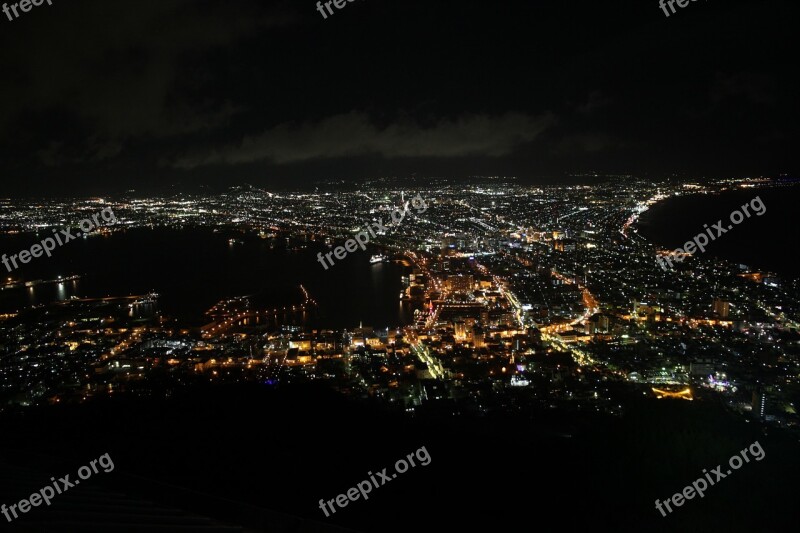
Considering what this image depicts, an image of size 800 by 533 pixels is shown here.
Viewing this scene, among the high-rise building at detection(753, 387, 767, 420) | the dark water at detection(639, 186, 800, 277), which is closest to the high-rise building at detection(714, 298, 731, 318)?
the high-rise building at detection(753, 387, 767, 420)

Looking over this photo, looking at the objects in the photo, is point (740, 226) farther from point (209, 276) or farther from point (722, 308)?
point (209, 276)

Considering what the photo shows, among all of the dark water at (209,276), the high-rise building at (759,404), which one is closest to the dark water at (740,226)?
the high-rise building at (759,404)

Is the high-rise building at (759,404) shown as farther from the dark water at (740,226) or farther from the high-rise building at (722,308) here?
the dark water at (740,226)

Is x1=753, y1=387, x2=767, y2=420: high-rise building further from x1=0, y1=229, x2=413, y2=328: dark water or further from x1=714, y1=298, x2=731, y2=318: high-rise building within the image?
x1=0, y1=229, x2=413, y2=328: dark water

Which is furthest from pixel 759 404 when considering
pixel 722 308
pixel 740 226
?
pixel 740 226

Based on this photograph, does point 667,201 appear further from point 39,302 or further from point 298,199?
point 39,302
